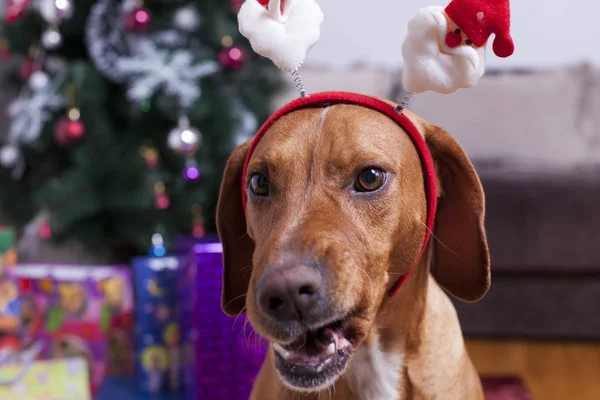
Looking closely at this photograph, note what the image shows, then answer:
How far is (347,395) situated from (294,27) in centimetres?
75

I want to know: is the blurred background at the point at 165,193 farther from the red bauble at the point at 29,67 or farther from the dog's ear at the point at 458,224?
the dog's ear at the point at 458,224

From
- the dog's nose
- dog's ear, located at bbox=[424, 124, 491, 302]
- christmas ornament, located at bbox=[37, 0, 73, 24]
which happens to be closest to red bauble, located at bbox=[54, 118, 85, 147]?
christmas ornament, located at bbox=[37, 0, 73, 24]

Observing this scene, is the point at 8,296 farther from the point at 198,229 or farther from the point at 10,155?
the point at 198,229

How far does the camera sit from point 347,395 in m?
1.24

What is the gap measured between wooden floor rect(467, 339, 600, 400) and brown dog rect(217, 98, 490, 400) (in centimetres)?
122

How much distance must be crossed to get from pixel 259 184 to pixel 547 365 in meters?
1.92

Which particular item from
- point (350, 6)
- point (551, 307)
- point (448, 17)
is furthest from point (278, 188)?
point (350, 6)

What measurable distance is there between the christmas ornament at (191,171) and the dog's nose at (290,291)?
1.68 m

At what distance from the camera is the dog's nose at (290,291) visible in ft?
3.06

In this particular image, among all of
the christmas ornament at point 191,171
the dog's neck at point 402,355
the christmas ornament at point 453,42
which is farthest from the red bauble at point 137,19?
the dog's neck at point 402,355

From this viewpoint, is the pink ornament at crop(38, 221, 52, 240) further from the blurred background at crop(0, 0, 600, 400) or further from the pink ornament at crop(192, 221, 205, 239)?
the pink ornament at crop(192, 221, 205, 239)

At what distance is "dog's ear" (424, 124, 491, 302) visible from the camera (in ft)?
4.09

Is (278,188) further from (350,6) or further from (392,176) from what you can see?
(350,6)

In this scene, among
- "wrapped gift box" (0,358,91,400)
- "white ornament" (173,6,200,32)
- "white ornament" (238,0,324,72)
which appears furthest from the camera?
"white ornament" (173,6,200,32)
